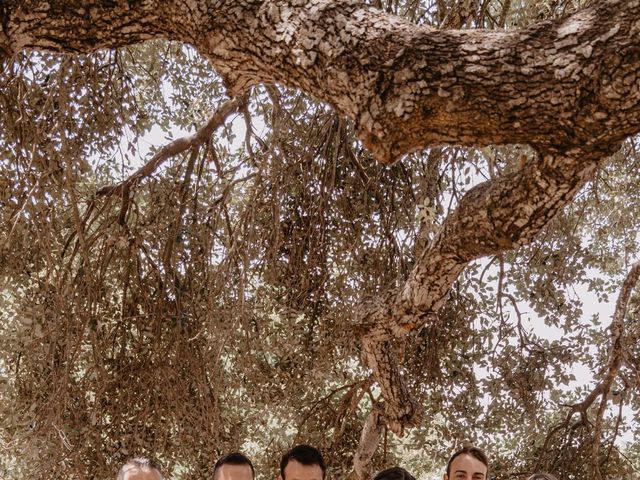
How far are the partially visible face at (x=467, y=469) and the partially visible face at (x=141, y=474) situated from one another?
166 cm

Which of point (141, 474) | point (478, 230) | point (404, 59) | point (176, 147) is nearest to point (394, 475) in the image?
point (141, 474)

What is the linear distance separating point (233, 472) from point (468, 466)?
1374mm

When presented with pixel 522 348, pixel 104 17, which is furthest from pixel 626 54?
pixel 522 348

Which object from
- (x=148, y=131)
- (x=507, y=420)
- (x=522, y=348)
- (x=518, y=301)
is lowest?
(x=507, y=420)

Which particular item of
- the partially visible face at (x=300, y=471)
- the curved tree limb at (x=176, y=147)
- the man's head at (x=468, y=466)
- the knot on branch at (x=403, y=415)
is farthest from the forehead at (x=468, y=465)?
the curved tree limb at (x=176, y=147)

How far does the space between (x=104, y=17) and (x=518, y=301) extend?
16.0 ft

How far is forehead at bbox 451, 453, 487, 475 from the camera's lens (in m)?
4.60

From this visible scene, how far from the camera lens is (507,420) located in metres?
6.71

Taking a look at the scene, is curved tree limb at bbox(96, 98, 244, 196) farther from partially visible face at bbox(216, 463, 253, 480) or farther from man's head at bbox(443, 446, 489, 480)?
man's head at bbox(443, 446, 489, 480)

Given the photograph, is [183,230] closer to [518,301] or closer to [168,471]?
[168,471]

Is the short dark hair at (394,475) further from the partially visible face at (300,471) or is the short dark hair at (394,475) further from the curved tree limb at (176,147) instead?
the curved tree limb at (176,147)

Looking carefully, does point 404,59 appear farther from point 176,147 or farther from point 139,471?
point 176,147

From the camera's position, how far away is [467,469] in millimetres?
4598

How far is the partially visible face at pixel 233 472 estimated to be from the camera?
13.8ft
